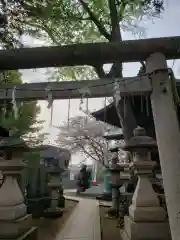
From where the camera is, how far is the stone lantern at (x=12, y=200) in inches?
166

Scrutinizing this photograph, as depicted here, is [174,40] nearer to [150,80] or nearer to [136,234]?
[150,80]

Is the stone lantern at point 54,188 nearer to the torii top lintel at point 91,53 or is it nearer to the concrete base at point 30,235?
the concrete base at point 30,235

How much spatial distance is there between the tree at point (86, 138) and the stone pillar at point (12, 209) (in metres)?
18.7

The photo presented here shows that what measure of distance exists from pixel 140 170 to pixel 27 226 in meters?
2.55

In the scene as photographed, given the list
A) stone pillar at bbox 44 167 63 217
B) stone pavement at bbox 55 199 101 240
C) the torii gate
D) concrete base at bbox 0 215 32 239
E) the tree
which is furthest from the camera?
the tree

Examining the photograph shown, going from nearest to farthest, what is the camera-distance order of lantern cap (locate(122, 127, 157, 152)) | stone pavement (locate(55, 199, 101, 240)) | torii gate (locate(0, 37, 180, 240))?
1. torii gate (locate(0, 37, 180, 240))
2. lantern cap (locate(122, 127, 157, 152))
3. stone pavement (locate(55, 199, 101, 240))

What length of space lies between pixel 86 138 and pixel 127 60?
2060cm

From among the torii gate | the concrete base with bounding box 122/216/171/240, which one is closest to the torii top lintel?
the torii gate

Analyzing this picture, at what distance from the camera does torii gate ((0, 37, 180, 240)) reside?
12.5 feet

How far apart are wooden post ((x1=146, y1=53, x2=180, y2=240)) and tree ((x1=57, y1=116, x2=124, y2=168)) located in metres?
19.6

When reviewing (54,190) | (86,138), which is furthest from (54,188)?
(86,138)

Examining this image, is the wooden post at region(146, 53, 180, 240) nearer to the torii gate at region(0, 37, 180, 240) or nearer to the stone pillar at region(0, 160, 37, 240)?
the torii gate at region(0, 37, 180, 240)

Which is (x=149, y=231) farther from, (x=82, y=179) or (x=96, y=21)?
(x=82, y=179)

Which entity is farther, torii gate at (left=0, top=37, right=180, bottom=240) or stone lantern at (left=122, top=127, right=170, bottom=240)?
stone lantern at (left=122, top=127, right=170, bottom=240)
